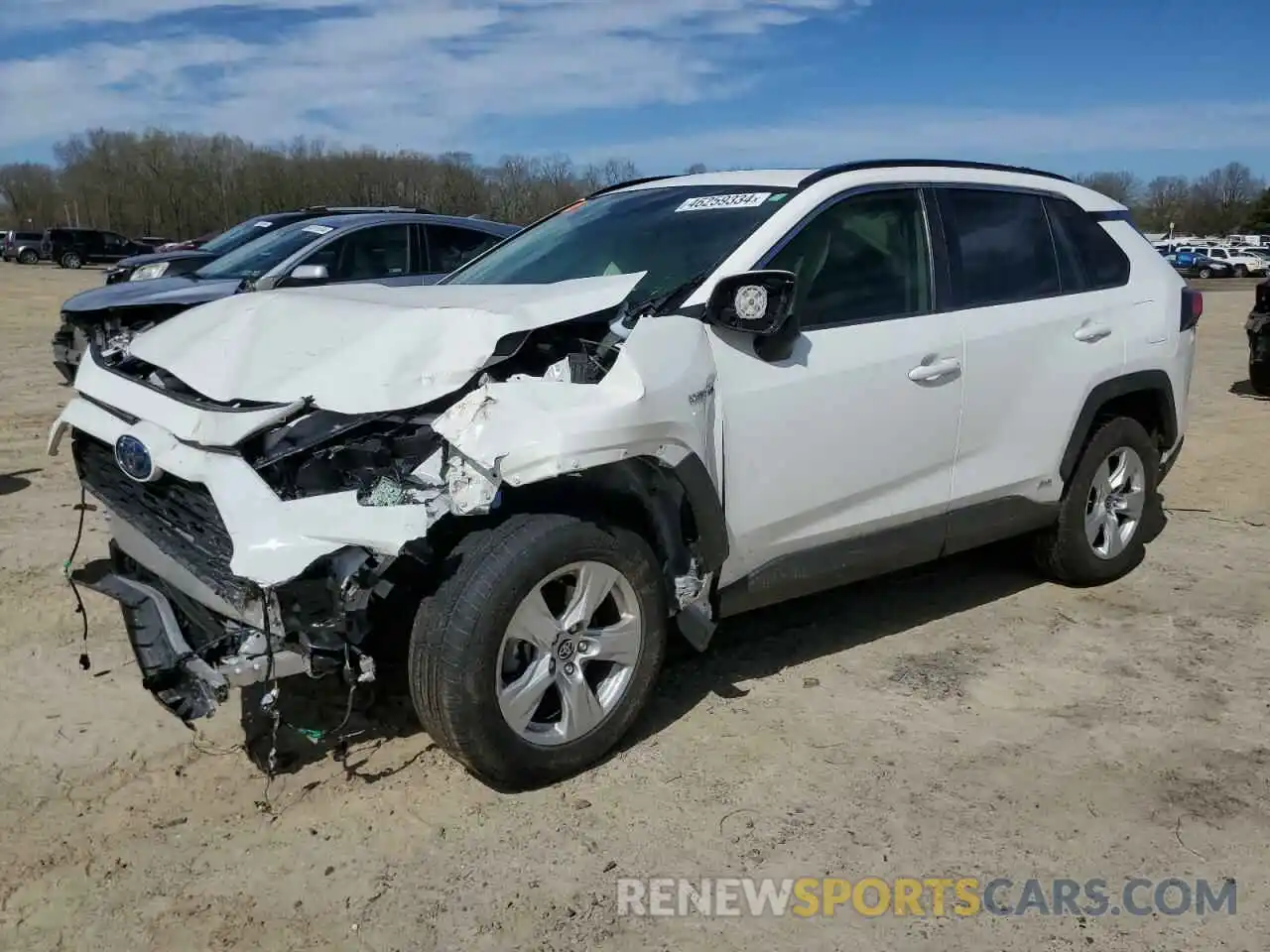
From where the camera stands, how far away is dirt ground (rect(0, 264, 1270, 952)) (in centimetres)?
284

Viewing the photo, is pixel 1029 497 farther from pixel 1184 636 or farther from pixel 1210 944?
pixel 1210 944

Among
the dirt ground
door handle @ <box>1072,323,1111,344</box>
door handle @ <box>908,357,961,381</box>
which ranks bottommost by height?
the dirt ground

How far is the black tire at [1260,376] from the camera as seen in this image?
34.6 feet

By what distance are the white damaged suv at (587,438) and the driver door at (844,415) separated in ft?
0.04

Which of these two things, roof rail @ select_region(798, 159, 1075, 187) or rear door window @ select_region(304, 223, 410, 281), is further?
rear door window @ select_region(304, 223, 410, 281)

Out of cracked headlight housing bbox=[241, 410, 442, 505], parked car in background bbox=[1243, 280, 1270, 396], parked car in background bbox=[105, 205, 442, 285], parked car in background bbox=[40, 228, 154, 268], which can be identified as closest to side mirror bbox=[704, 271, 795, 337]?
cracked headlight housing bbox=[241, 410, 442, 505]

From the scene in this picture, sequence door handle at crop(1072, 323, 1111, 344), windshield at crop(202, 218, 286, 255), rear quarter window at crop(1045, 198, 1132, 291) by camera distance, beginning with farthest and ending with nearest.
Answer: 1. windshield at crop(202, 218, 286, 255)
2. rear quarter window at crop(1045, 198, 1132, 291)
3. door handle at crop(1072, 323, 1111, 344)

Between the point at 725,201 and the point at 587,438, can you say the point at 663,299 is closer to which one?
the point at 725,201

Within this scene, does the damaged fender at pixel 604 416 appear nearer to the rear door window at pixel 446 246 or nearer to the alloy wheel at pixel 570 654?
the alloy wheel at pixel 570 654

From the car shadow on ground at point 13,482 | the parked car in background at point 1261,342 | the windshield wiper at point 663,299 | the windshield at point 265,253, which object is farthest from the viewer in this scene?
the parked car in background at point 1261,342

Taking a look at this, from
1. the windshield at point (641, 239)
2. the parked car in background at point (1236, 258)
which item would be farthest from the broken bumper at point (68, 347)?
the parked car in background at point (1236, 258)

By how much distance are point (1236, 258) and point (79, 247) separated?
49069mm

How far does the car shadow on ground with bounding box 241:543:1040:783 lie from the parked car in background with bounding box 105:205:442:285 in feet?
23.9

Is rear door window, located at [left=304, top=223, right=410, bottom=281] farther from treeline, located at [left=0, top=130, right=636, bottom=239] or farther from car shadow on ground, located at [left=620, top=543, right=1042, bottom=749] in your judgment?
treeline, located at [left=0, top=130, right=636, bottom=239]
